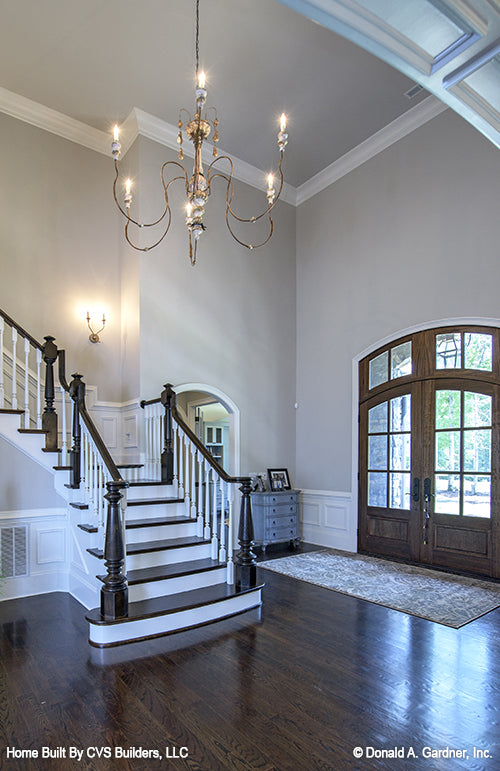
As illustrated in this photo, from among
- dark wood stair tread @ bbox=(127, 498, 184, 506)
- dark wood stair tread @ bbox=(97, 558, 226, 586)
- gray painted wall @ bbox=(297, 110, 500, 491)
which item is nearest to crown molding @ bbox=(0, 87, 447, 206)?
gray painted wall @ bbox=(297, 110, 500, 491)

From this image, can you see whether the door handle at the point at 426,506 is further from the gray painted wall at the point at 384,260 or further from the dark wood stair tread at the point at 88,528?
the dark wood stair tread at the point at 88,528

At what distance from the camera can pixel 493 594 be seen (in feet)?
15.2

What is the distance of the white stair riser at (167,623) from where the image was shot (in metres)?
3.42

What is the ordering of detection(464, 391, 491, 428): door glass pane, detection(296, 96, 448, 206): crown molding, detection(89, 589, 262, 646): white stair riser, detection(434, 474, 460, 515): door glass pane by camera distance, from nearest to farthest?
1. detection(89, 589, 262, 646): white stair riser
2. detection(464, 391, 491, 428): door glass pane
3. detection(434, 474, 460, 515): door glass pane
4. detection(296, 96, 448, 206): crown molding

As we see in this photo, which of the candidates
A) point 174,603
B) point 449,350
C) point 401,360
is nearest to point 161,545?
point 174,603

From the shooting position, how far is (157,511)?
4.92m

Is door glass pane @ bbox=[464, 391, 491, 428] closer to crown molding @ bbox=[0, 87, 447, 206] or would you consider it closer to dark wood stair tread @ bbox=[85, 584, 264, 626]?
dark wood stair tread @ bbox=[85, 584, 264, 626]

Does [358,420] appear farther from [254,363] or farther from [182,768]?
[182,768]

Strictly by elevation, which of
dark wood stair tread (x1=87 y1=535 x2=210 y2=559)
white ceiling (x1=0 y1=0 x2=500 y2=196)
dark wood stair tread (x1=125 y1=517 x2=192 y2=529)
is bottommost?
dark wood stair tread (x1=87 y1=535 x2=210 y2=559)

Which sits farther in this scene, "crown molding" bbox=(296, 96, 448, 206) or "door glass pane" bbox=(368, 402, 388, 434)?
"door glass pane" bbox=(368, 402, 388, 434)

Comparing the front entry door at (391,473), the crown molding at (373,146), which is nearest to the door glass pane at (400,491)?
the front entry door at (391,473)

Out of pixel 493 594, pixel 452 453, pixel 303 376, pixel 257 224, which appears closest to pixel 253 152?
pixel 257 224

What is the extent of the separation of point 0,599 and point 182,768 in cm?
317

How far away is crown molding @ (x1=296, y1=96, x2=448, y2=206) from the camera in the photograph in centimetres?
604
